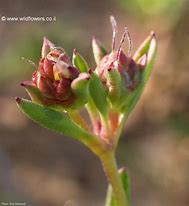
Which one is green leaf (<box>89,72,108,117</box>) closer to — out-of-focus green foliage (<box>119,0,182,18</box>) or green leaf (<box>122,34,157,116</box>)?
green leaf (<box>122,34,157,116</box>)

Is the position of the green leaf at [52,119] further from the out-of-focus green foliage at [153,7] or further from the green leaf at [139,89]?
the out-of-focus green foliage at [153,7]

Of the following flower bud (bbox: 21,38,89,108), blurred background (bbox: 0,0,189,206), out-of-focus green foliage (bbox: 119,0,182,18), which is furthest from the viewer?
out-of-focus green foliage (bbox: 119,0,182,18)

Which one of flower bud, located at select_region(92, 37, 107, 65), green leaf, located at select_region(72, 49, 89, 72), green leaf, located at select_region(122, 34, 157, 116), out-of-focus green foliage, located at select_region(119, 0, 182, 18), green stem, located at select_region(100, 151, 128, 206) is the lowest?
green stem, located at select_region(100, 151, 128, 206)

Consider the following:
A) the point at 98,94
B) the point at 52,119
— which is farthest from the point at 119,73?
the point at 52,119

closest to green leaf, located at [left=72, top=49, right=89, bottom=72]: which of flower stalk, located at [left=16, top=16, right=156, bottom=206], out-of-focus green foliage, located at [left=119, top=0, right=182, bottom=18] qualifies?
flower stalk, located at [left=16, top=16, right=156, bottom=206]

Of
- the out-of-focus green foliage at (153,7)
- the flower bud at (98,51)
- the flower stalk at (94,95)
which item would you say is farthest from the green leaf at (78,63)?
the out-of-focus green foliage at (153,7)
